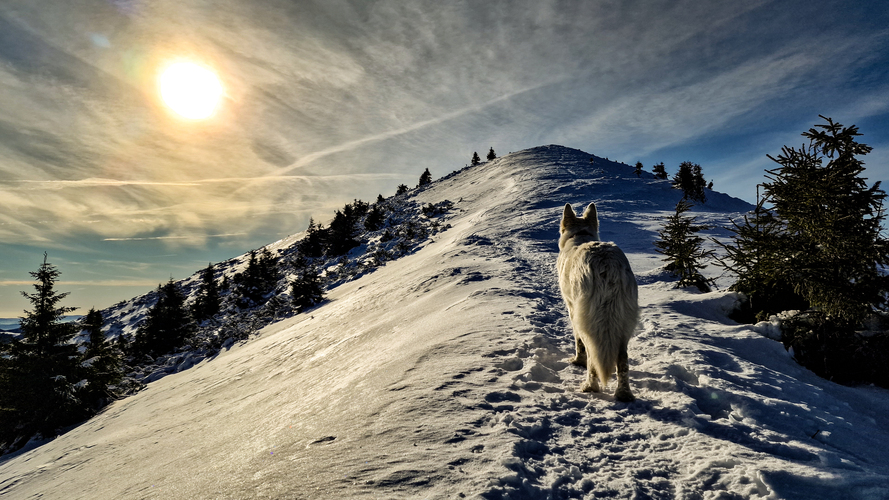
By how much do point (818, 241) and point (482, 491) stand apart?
6.46 metres

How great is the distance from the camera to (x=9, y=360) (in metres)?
14.7

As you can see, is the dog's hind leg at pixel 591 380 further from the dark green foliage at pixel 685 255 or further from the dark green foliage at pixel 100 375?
the dark green foliage at pixel 100 375

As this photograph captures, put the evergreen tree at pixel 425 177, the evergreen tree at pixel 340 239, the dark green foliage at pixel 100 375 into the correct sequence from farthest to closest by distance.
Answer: the evergreen tree at pixel 425 177 < the evergreen tree at pixel 340 239 < the dark green foliage at pixel 100 375

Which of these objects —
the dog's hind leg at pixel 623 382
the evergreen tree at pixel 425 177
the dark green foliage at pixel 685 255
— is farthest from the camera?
the evergreen tree at pixel 425 177

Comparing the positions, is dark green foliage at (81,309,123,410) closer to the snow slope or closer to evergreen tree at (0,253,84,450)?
evergreen tree at (0,253,84,450)

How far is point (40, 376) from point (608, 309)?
2215 cm

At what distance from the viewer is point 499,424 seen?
3.03m

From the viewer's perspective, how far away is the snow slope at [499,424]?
7.80ft

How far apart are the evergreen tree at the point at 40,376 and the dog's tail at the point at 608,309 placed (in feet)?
66.7

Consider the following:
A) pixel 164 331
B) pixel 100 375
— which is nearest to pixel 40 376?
pixel 100 375

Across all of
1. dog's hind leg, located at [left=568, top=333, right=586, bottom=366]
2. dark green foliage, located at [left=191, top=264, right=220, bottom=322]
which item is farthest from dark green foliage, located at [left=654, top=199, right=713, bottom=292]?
dark green foliage, located at [left=191, top=264, right=220, bottom=322]

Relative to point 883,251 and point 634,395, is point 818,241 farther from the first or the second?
point 634,395

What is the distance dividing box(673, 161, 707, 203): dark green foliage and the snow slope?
3158cm

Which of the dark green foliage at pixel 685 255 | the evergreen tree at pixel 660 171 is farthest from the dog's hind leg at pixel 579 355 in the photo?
the evergreen tree at pixel 660 171
